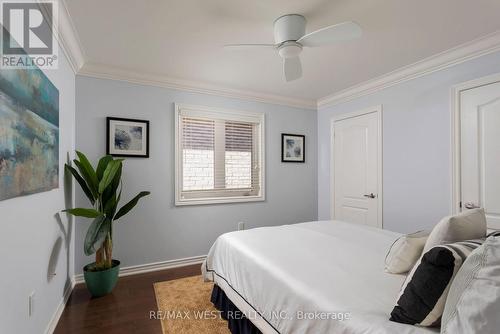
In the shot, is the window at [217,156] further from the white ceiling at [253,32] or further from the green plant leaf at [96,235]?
the green plant leaf at [96,235]

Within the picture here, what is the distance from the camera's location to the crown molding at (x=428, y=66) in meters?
2.30

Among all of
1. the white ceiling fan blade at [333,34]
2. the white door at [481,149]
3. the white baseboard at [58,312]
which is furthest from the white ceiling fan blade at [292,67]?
the white baseboard at [58,312]

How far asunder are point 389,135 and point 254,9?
231cm

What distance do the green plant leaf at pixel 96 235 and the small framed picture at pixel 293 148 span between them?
2601mm

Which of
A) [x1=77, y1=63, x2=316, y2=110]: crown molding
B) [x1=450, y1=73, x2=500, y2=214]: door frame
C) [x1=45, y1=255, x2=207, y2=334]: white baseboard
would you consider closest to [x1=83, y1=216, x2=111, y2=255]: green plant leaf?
[x1=45, y1=255, x2=207, y2=334]: white baseboard

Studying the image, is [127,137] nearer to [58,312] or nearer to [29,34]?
[29,34]

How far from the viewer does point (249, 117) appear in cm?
379

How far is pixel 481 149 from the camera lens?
7.73 feet

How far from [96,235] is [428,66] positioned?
3.66m

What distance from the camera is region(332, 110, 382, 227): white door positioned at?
337 cm

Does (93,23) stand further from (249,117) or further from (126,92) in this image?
(249,117)

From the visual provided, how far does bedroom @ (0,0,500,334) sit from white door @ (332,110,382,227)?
27 millimetres

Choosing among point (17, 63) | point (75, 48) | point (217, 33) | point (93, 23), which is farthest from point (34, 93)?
point (217, 33)

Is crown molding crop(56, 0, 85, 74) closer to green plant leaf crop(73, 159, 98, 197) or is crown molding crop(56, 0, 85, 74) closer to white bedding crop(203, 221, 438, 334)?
green plant leaf crop(73, 159, 98, 197)
